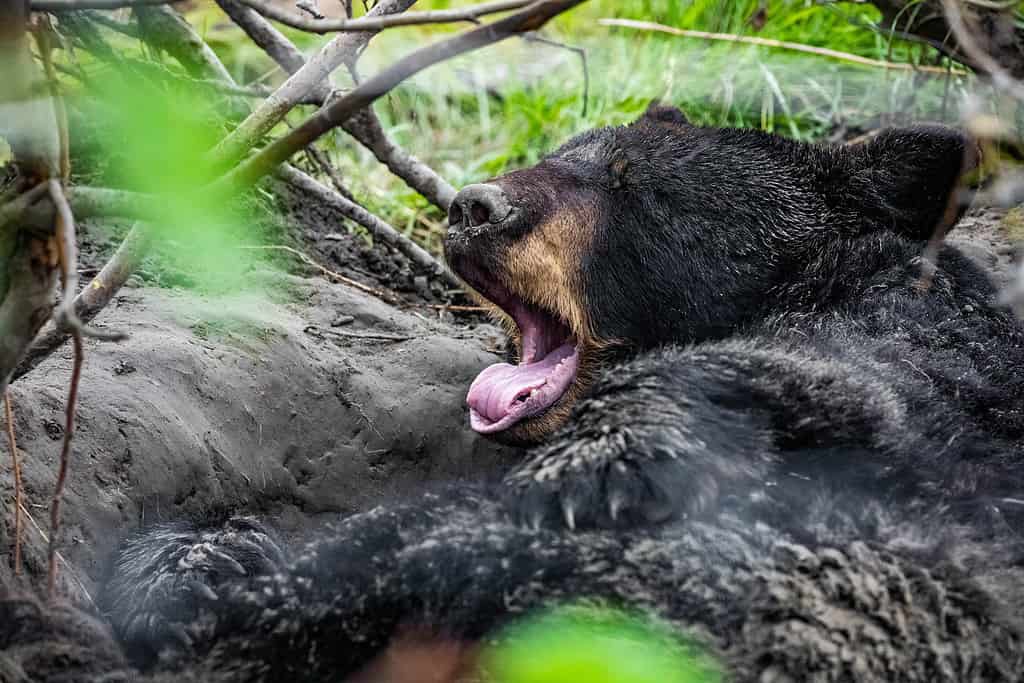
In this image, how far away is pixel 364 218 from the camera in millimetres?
5953

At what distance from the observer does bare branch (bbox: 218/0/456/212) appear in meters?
5.45

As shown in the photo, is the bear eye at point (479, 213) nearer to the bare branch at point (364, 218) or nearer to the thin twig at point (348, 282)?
the bare branch at point (364, 218)

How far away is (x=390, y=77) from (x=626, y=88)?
628cm

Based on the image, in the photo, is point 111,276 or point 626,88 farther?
point 626,88

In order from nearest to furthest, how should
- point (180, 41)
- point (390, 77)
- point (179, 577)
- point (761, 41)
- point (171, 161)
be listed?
point (171, 161) → point (390, 77) → point (179, 577) → point (180, 41) → point (761, 41)

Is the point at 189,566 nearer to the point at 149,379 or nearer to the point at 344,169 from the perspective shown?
the point at 149,379

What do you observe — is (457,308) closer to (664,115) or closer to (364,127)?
(364,127)

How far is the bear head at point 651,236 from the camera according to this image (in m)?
4.51

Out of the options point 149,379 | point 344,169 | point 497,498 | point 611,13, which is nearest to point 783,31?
point 611,13

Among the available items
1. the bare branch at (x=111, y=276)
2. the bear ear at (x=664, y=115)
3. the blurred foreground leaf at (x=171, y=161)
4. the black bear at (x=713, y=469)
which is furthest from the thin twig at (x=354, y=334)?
the blurred foreground leaf at (x=171, y=161)

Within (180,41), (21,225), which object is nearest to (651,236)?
(180,41)

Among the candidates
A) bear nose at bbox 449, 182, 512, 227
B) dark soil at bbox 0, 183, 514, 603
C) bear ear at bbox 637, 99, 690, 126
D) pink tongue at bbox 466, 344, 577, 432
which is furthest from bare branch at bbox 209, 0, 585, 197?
bear ear at bbox 637, 99, 690, 126

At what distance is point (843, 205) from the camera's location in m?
4.73

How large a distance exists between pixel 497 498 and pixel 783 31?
21.0ft
